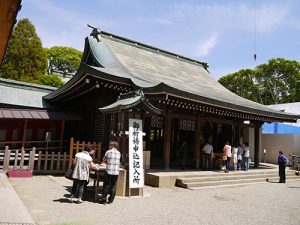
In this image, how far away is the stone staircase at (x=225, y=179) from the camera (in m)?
11.4

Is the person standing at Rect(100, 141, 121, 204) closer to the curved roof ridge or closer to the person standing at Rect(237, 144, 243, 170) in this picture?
the person standing at Rect(237, 144, 243, 170)

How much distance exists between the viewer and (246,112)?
14.3m

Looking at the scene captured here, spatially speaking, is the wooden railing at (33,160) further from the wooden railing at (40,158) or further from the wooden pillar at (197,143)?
the wooden pillar at (197,143)

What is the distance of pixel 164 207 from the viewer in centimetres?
779

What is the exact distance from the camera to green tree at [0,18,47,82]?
2911 centimetres

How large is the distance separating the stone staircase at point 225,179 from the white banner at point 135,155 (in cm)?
287

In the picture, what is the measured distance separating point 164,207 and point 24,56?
2671 cm

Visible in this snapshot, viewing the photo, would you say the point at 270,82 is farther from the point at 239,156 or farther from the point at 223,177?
the point at 223,177

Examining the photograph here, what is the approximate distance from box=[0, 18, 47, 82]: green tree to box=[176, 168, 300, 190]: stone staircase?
74.3ft

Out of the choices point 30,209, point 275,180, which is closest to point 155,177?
point 30,209

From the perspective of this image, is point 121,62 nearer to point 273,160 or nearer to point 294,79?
point 273,160

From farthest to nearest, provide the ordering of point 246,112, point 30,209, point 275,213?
1. point 246,112
2. point 275,213
3. point 30,209

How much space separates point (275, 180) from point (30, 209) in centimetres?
1252

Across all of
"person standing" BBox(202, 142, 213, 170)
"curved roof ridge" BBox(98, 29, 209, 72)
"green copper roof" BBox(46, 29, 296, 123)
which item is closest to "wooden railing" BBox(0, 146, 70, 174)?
"green copper roof" BBox(46, 29, 296, 123)
